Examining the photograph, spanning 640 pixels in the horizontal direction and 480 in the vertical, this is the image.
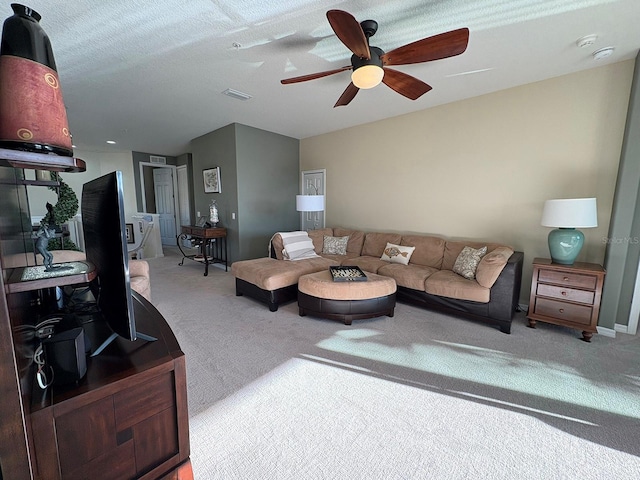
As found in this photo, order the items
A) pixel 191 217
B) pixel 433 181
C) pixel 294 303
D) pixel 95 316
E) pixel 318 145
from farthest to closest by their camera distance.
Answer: pixel 191 217 → pixel 318 145 → pixel 433 181 → pixel 294 303 → pixel 95 316

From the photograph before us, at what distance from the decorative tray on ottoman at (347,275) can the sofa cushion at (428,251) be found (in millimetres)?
1112

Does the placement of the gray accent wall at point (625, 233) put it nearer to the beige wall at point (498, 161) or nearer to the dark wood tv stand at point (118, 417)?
the beige wall at point (498, 161)

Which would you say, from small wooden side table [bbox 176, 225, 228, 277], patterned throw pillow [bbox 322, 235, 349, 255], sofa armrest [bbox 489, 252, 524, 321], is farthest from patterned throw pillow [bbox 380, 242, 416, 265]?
small wooden side table [bbox 176, 225, 228, 277]

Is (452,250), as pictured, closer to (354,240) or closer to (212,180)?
(354,240)

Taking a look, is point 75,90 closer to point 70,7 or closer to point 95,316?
point 70,7

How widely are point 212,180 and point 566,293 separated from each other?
5520 mm

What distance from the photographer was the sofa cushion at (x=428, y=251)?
12.3ft

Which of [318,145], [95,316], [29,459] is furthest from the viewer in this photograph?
[318,145]

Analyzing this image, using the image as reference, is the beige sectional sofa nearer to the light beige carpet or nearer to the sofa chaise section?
the sofa chaise section

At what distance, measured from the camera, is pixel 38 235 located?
0.93 metres

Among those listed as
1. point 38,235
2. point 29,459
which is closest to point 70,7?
point 38,235

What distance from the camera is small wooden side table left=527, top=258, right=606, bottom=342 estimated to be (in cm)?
255

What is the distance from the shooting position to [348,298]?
2877mm

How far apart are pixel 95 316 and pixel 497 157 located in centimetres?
413
